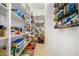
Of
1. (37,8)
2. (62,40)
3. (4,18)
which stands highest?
(37,8)

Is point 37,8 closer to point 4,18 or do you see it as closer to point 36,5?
point 36,5

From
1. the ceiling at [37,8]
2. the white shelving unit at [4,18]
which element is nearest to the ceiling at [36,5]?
the ceiling at [37,8]

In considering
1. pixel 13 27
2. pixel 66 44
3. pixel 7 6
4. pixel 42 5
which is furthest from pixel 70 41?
pixel 7 6

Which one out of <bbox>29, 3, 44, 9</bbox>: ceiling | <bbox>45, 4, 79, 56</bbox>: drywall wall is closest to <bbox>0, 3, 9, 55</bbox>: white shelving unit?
<bbox>29, 3, 44, 9</bbox>: ceiling

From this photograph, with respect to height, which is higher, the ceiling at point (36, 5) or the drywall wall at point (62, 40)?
the ceiling at point (36, 5)

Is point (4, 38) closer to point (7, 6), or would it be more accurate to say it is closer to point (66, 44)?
point (7, 6)

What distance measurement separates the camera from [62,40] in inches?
62.7

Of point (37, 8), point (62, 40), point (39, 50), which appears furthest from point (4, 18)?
point (62, 40)

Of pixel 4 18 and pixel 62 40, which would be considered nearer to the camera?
pixel 4 18

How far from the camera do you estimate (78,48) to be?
1.45 meters

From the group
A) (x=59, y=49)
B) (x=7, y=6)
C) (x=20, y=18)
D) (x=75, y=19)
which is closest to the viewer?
(x=75, y=19)

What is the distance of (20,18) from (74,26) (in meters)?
0.66

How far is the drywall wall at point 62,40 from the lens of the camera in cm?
147

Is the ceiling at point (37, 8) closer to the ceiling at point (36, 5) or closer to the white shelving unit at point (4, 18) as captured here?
the ceiling at point (36, 5)
